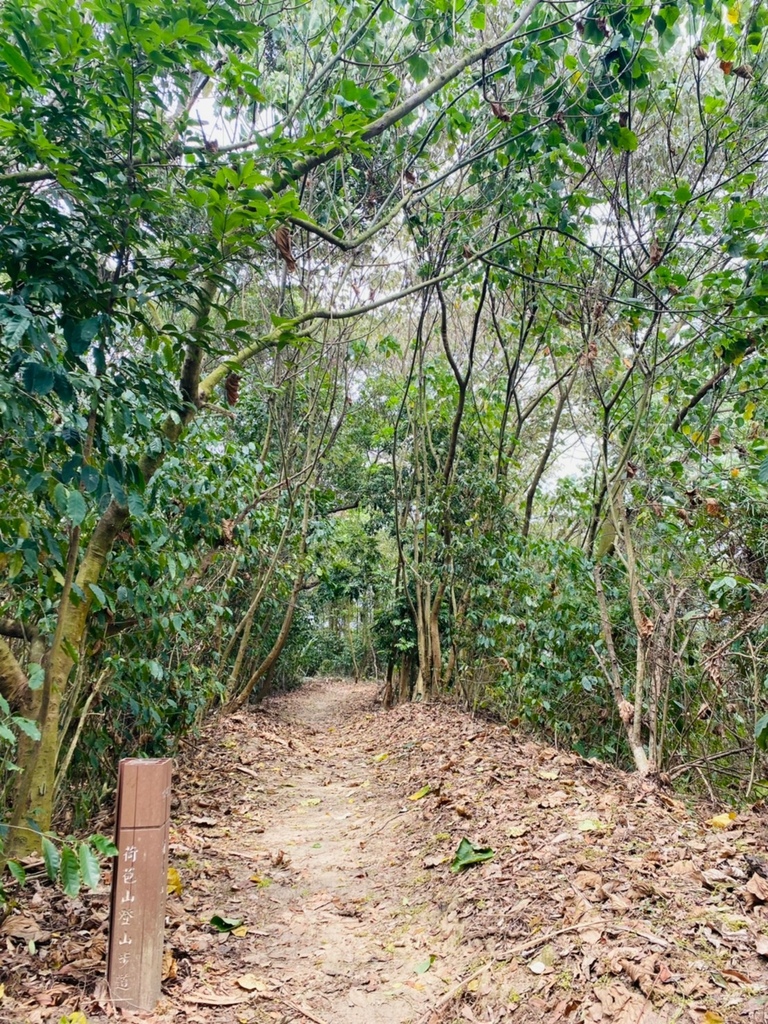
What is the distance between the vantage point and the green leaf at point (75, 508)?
7.26 feet

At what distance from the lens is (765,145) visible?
575 cm

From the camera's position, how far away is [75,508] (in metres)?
→ 2.24

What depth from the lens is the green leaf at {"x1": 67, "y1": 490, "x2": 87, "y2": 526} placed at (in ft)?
7.26

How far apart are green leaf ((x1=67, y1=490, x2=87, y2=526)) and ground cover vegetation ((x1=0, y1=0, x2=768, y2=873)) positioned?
4 centimetres

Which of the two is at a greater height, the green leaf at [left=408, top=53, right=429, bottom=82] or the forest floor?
the green leaf at [left=408, top=53, right=429, bottom=82]

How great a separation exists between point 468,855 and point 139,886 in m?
1.98

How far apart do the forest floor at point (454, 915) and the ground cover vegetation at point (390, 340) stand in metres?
0.69

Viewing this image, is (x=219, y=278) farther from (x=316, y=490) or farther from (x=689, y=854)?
(x=316, y=490)

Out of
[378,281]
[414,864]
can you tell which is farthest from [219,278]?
[378,281]

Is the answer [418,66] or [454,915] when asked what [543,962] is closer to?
[454,915]

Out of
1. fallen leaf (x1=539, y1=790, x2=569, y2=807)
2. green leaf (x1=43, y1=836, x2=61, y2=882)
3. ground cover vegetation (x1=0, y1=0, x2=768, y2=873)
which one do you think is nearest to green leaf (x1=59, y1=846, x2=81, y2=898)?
green leaf (x1=43, y1=836, x2=61, y2=882)

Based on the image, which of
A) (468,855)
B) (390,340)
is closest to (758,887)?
(468,855)

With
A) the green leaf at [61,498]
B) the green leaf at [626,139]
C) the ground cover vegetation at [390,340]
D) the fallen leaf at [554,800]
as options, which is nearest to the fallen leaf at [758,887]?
the ground cover vegetation at [390,340]

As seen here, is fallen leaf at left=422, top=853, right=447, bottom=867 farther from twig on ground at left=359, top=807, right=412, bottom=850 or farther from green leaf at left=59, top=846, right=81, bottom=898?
green leaf at left=59, top=846, right=81, bottom=898
